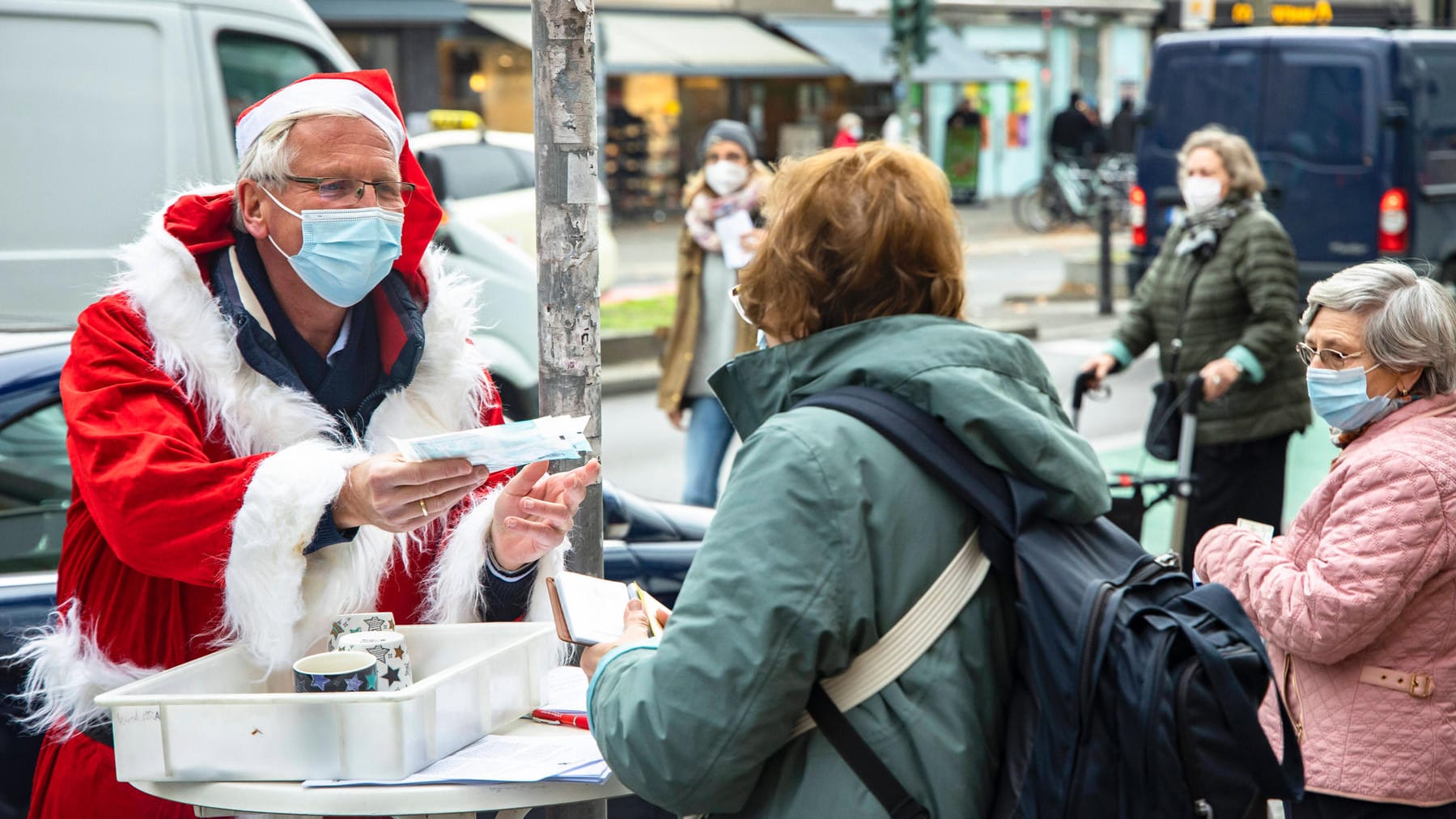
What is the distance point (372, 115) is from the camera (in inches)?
97.6

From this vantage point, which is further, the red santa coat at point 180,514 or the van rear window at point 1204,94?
the van rear window at point 1204,94

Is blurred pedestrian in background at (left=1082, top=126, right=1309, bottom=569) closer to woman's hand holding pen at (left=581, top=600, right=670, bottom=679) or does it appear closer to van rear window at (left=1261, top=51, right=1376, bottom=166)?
woman's hand holding pen at (left=581, top=600, right=670, bottom=679)

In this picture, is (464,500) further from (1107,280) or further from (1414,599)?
(1107,280)

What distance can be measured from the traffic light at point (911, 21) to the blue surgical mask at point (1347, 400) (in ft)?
38.2

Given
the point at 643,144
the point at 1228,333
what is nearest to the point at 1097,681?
the point at 1228,333

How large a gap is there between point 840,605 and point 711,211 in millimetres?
4881

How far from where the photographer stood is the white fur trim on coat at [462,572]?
2.54m

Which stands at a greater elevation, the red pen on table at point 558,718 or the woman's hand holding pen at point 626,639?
the woman's hand holding pen at point 626,639

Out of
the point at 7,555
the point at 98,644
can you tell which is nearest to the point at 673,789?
the point at 98,644

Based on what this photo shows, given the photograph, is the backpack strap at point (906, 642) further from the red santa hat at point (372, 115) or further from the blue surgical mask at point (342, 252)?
the red santa hat at point (372, 115)

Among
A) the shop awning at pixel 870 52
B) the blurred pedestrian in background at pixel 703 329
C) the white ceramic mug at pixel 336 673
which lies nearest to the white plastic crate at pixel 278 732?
the white ceramic mug at pixel 336 673

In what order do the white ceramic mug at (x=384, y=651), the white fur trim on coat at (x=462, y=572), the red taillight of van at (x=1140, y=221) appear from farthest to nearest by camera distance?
the red taillight of van at (x=1140, y=221), the white fur trim on coat at (x=462, y=572), the white ceramic mug at (x=384, y=651)

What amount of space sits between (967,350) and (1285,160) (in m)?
10.2

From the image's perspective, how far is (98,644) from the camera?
229 cm
